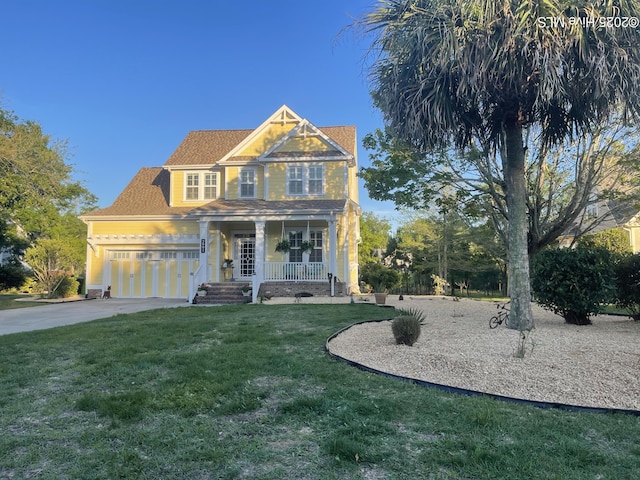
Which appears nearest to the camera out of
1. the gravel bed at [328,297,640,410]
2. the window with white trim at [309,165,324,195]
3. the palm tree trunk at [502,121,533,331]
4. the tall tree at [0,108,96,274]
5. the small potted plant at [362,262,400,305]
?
the gravel bed at [328,297,640,410]

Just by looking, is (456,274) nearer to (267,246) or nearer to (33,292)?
(267,246)

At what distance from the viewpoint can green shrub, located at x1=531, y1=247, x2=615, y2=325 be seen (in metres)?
7.78

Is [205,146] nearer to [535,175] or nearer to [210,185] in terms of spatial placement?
[210,185]

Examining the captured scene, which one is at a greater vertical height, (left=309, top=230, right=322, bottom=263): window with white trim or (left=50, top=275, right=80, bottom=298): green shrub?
(left=309, top=230, right=322, bottom=263): window with white trim

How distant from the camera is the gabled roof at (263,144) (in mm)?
17938

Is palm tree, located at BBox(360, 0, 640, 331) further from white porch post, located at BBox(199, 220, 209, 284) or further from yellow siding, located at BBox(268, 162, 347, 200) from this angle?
white porch post, located at BBox(199, 220, 209, 284)

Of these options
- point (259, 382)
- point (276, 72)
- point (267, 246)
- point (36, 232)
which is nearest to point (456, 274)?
point (267, 246)

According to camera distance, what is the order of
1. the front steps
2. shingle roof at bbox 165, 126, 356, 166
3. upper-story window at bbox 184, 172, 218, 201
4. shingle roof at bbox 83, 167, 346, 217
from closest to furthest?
the front steps, shingle roof at bbox 83, 167, 346, 217, upper-story window at bbox 184, 172, 218, 201, shingle roof at bbox 165, 126, 356, 166

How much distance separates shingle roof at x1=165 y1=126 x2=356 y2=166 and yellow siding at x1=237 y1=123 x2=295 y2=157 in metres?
0.49

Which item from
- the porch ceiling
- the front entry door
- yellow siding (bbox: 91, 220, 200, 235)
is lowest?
the front entry door

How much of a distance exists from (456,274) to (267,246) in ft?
54.4

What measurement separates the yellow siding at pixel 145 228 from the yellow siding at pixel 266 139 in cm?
→ 423

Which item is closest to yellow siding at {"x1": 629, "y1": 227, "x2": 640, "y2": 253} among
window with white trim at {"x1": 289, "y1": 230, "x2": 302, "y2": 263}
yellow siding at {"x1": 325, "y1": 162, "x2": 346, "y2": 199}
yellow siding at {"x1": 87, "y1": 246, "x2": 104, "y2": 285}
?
yellow siding at {"x1": 325, "y1": 162, "x2": 346, "y2": 199}

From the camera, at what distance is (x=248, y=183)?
61.3 ft
